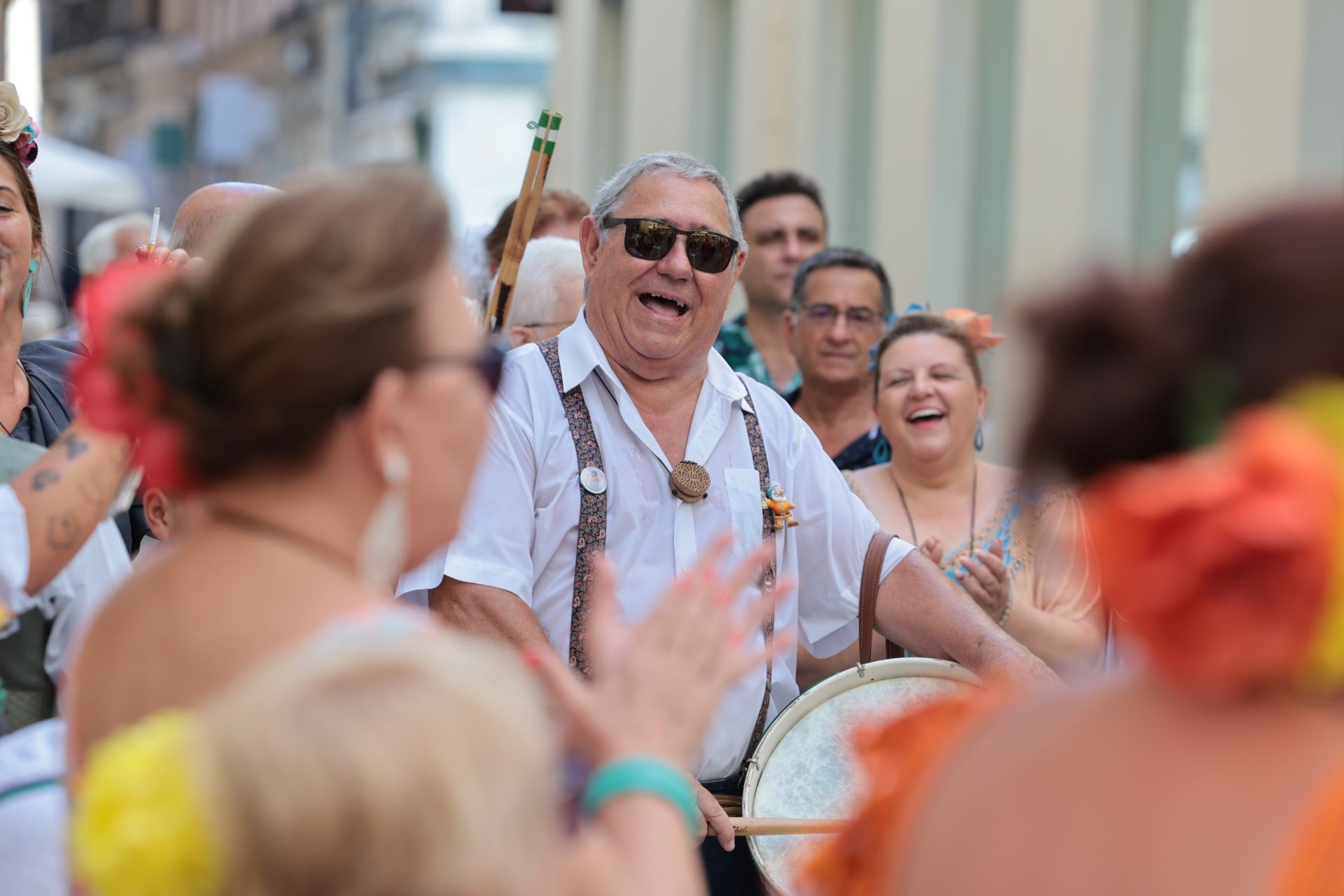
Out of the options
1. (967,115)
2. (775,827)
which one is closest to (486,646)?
(775,827)

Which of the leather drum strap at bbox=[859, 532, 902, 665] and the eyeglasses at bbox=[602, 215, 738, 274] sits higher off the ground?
the eyeglasses at bbox=[602, 215, 738, 274]

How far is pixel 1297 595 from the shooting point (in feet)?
5.18

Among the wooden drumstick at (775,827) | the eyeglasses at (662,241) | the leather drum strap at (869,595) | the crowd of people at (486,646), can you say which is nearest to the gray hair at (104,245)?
the eyeglasses at (662,241)

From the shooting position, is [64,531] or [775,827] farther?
[775,827]

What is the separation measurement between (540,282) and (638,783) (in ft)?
12.0

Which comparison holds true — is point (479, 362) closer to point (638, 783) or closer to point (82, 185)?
point (638, 783)

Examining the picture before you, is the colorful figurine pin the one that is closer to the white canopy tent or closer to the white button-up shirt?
the white button-up shirt

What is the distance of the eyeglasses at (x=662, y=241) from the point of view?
4.29 m

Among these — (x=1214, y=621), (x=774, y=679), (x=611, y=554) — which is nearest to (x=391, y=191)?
(x=1214, y=621)

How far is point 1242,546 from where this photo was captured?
1579mm

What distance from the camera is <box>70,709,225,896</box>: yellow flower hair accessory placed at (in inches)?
59.9

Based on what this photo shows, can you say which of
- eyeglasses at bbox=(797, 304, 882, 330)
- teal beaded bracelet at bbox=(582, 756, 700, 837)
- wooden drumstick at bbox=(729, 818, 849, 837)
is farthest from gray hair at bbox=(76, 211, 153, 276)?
teal beaded bracelet at bbox=(582, 756, 700, 837)

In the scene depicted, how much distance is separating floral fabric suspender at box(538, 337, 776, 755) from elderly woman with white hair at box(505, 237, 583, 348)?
1.15 m

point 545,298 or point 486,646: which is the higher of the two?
point 545,298
